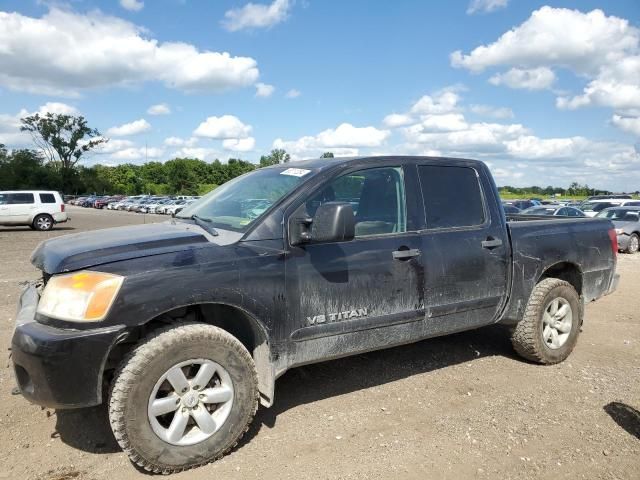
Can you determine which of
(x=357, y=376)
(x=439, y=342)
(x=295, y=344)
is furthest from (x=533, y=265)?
(x=295, y=344)

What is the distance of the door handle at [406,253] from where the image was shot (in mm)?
3680

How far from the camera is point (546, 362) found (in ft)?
15.6

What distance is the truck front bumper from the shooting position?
2672 mm

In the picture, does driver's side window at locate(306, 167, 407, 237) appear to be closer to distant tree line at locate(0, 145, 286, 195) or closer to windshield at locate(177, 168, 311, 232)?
windshield at locate(177, 168, 311, 232)

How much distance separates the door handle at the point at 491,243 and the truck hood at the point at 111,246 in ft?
7.45

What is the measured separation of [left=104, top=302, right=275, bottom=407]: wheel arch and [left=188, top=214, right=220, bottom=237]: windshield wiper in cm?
50

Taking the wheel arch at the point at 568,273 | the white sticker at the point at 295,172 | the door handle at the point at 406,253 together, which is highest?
the white sticker at the point at 295,172

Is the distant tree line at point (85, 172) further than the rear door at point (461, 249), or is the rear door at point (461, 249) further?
the distant tree line at point (85, 172)

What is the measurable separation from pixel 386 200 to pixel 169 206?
45607 mm


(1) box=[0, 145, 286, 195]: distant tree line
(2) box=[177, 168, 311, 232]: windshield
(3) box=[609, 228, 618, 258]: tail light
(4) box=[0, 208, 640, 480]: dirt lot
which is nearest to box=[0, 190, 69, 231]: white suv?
(4) box=[0, 208, 640, 480]: dirt lot

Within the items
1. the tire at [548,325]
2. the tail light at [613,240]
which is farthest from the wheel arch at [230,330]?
the tail light at [613,240]

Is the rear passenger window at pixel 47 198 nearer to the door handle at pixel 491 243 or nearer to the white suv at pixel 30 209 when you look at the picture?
the white suv at pixel 30 209

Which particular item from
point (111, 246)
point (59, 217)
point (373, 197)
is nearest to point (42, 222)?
point (59, 217)

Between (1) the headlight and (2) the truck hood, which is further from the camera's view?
(2) the truck hood
